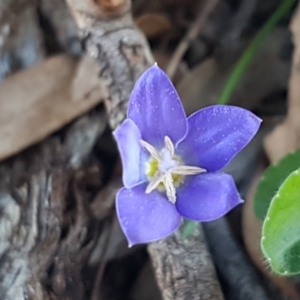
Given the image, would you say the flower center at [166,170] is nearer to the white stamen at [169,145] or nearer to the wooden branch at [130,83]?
the white stamen at [169,145]

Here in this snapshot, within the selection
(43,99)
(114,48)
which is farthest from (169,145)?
(43,99)

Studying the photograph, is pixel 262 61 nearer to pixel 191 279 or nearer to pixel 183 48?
pixel 183 48

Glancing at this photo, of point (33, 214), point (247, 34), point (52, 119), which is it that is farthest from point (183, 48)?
point (33, 214)

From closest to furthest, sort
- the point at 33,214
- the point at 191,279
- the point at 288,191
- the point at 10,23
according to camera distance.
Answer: the point at 288,191 < the point at 191,279 < the point at 33,214 < the point at 10,23

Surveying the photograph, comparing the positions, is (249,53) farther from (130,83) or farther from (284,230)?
(284,230)

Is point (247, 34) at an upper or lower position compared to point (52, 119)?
lower

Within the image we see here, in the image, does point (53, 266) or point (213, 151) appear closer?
point (213, 151)

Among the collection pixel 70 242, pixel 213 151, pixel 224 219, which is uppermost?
pixel 213 151
